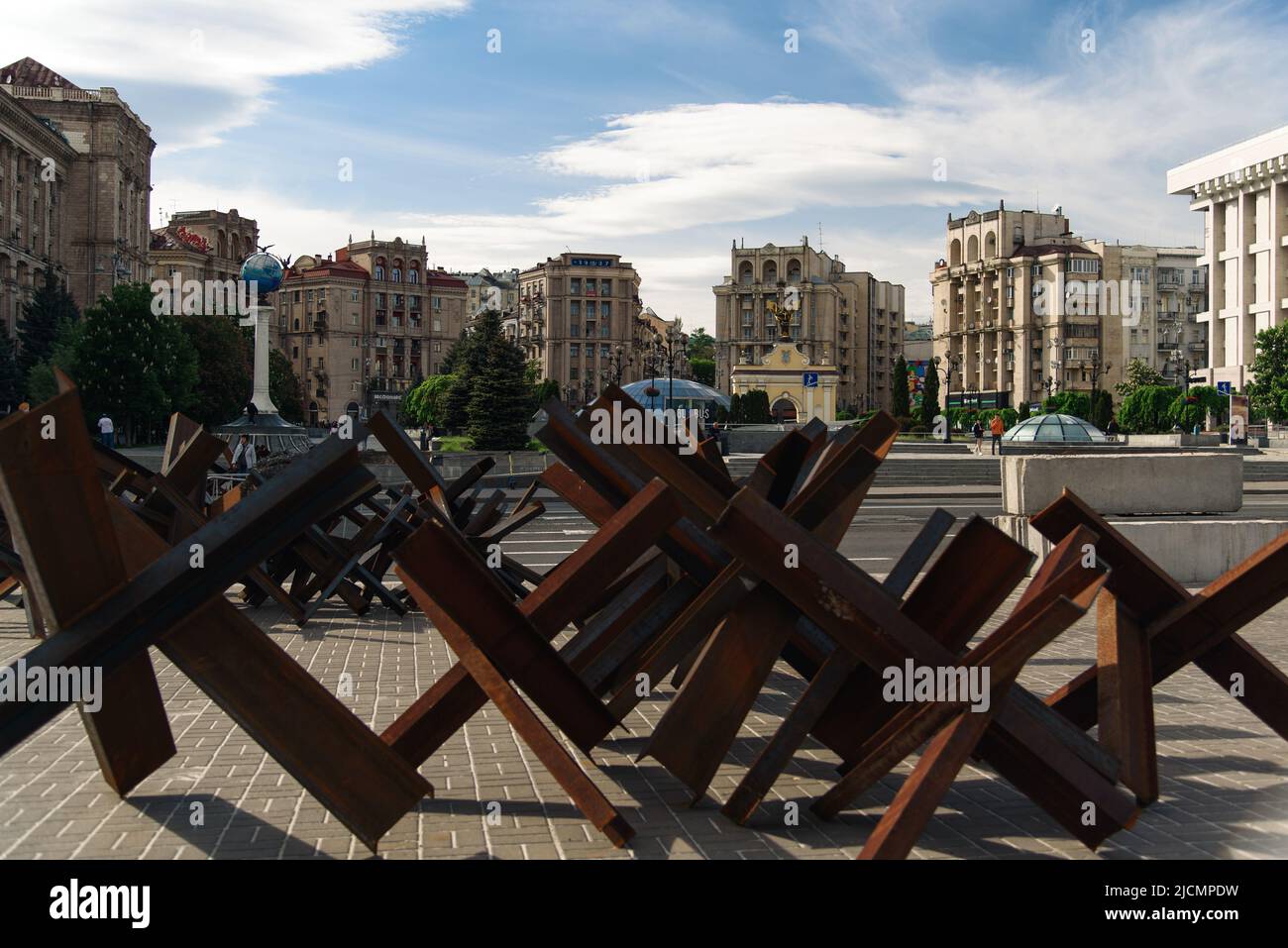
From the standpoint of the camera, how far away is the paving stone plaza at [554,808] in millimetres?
4738

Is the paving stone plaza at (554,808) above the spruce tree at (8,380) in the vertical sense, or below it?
below

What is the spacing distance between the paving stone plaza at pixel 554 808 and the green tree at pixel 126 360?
55.4 metres

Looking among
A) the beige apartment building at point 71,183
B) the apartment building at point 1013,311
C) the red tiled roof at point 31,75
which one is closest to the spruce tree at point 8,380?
the beige apartment building at point 71,183

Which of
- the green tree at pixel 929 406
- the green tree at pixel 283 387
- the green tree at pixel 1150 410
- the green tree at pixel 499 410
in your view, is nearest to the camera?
the green tree at pixel 499 410

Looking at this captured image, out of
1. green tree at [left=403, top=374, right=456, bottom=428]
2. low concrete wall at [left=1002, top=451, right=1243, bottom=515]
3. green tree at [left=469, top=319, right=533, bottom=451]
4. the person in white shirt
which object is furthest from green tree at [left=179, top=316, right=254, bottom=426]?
low concrete wall at [left=1002, top=451, right=1243, bottom=515]

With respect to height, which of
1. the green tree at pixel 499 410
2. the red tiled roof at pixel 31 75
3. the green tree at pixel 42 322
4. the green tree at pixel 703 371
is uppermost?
the red tiled roof at pixel 31 75

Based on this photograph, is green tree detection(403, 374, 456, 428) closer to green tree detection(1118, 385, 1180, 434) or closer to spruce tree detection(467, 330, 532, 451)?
spruce tree detection(467, 330, 532, 451)

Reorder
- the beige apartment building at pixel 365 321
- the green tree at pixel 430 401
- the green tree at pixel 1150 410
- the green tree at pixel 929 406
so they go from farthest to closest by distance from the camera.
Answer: the beige apartment building at pixel 365 321, the green tree at pixel 929 406, the green tree at pixel 430 401, the green tree at pixel 1150 410

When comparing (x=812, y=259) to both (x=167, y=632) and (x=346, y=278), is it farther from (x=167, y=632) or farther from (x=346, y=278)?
(x=167, y=632)

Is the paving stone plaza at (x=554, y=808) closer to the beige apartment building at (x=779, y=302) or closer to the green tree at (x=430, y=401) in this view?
the green tree at (x=430, y=401)

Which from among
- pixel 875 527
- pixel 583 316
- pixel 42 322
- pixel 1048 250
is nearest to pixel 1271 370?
pixel 875 527

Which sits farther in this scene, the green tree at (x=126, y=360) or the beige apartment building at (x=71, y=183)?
the beige apartment building at (x=71, y=183)

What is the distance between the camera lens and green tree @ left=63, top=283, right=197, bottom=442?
57969 mm

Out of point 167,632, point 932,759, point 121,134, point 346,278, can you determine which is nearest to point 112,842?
point 167,632
